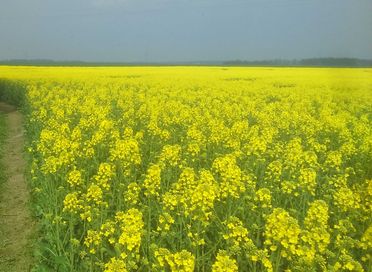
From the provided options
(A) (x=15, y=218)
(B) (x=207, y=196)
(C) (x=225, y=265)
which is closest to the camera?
(C) (x=225, y=265)

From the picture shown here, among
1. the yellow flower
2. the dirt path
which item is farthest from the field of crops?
the dirt path

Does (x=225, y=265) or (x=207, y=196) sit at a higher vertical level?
(x=207, y=196)

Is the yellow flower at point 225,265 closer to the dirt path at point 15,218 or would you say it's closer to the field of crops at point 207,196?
the field of crops at point 207,196

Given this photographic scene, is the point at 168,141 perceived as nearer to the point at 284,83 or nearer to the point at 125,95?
the point at 125,95

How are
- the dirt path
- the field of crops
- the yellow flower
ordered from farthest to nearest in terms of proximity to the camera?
the dirt path < the field of crops < the yellow flower

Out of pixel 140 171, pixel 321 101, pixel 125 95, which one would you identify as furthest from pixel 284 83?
pixel 140 171

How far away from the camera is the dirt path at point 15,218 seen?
5.51 metres

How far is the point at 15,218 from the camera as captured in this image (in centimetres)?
672

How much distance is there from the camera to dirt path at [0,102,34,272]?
5513mm

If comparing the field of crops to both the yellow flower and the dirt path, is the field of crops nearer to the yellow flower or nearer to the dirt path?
the yellow flower

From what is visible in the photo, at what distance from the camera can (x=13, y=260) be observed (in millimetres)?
5496

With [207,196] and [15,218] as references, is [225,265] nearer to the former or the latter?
[207,196]

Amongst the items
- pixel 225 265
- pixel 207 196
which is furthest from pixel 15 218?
pixel 225 265

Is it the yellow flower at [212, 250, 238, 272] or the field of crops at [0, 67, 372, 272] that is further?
the field of crops at [0, 67, 372, 272]
